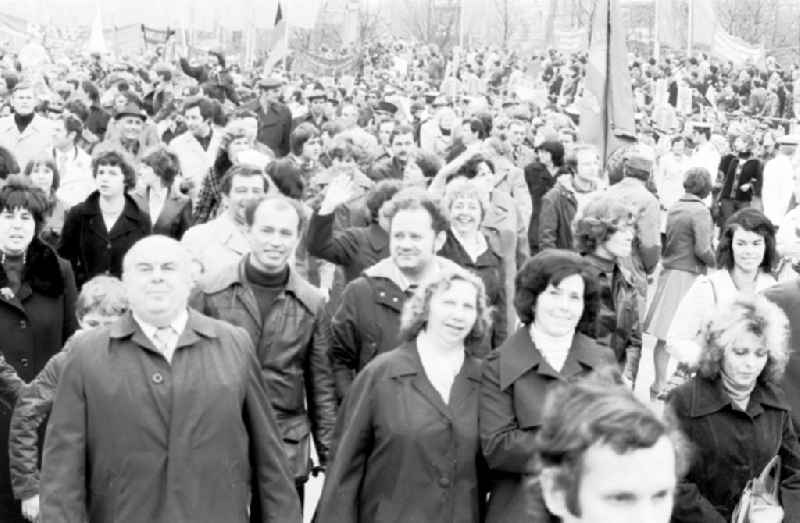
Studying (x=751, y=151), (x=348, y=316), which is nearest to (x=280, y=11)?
(x=751, y=151)

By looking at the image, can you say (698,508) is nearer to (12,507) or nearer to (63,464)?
(63,464)

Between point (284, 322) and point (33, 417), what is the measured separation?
1.06 meters

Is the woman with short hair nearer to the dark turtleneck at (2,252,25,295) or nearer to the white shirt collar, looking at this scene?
the dark turtleneck at (2,252,25,295)

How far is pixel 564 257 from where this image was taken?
563 centimetres

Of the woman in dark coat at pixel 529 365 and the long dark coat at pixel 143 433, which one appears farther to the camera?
the woman in dark coat at pixel 529 365

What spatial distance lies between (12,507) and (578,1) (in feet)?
133

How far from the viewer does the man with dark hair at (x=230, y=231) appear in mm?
7164

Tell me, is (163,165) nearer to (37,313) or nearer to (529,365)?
(37,313)

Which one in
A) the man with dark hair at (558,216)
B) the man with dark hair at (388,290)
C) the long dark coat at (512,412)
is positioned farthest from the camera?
the man with dark hair at (558,216)

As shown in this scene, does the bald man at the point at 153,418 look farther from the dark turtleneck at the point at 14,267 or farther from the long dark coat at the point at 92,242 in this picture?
the long dark coat at the point at 92,242

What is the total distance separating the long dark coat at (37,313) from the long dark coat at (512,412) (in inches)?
91.6

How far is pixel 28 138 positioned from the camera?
12617 millimetres

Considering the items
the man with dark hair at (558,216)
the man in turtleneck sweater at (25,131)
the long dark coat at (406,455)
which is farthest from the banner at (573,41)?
the long dark coat at (406,455)

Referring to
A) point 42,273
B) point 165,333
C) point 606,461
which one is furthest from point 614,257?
point 606,461
